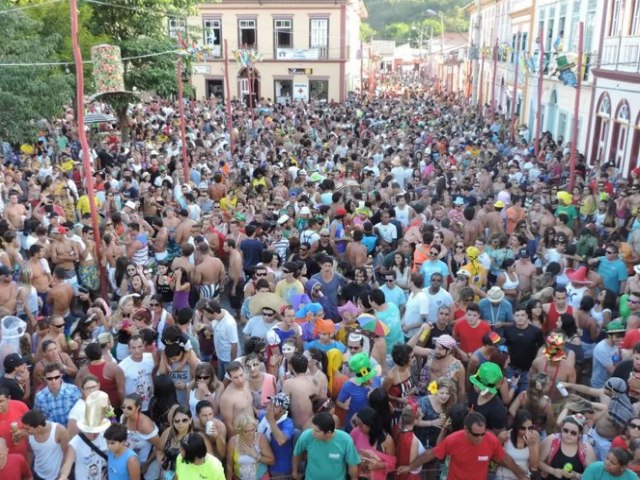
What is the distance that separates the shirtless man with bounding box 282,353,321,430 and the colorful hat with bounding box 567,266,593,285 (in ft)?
12.2

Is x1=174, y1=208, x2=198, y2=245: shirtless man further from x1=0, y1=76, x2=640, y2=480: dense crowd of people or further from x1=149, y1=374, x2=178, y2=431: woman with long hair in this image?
x1=149, y1=374, x2=178, y2=431: woman with long hair

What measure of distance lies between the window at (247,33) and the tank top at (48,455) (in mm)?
38404

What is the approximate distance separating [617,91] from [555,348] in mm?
14286

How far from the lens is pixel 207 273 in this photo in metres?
8.25

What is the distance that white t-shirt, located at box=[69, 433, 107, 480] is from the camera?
498cm

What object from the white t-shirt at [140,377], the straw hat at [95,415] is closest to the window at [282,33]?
the white t-shirt at [140,377]

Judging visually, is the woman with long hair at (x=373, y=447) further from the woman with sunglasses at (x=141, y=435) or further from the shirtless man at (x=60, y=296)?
the shirtless man at (x=60, y=296)

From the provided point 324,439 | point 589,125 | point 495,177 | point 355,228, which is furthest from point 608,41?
point 324,439

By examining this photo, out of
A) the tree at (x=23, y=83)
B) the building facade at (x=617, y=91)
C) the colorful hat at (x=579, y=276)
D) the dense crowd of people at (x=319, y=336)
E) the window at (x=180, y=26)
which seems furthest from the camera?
the window at (x=180, y=26)

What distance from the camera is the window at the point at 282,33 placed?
134 feet

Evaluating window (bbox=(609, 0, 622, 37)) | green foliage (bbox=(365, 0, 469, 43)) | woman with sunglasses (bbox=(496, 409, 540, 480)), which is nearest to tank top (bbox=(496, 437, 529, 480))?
woman with sunglasses (bbox=(496, 409, 540, 480))

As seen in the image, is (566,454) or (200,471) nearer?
(200,471)

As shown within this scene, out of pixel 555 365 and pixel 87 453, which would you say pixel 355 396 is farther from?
pixel 87 453

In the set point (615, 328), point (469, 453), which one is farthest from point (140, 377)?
point (615, 328)
